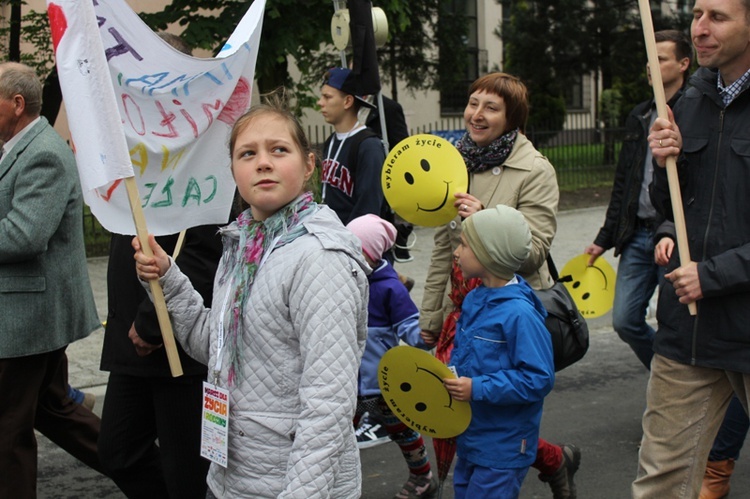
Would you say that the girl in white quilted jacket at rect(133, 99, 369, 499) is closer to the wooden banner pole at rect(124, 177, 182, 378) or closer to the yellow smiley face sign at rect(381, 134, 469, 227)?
the wooden banner pole at rect(124, 177, 182, 378)

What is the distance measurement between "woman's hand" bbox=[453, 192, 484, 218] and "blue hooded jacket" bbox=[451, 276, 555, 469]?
1.33 ft

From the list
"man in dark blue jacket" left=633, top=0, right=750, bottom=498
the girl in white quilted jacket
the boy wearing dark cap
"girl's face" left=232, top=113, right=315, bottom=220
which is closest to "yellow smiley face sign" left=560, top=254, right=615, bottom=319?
the boy wearing dark cap

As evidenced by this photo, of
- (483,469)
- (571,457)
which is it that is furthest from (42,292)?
(571,457)

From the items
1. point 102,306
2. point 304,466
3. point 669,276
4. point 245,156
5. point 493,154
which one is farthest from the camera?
point 102,306

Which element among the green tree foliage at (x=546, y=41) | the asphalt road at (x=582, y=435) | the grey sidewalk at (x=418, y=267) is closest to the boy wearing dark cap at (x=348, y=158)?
the asphalt road at (x=582, y=435)

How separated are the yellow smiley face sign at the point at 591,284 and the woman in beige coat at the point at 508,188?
1.51 meters

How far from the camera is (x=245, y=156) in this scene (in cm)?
279

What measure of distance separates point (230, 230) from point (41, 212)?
4.61 feet

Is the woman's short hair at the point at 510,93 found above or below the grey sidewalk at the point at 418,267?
above

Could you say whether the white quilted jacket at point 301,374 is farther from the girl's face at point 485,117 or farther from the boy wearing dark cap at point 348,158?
the boy wearing dark cap at point 348,158

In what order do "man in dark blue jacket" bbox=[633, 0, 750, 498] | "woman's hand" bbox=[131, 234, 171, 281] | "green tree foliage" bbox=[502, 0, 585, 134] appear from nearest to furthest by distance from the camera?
"woman's hand" bbox=[131, 234, 171, 281], "man in dark blue jacket" bbox=[633, 0, 750, 498], "green tree foliage" bbox=[502, 0, 585, 134]

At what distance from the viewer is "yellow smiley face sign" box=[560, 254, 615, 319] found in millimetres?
5926

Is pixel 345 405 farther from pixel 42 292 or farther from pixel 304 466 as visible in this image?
pixel 42 292

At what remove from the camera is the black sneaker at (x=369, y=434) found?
557 cm
